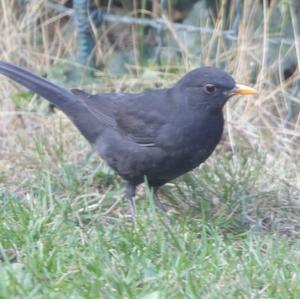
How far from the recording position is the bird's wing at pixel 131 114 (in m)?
5.27

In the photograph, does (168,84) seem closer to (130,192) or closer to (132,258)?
(130,192)

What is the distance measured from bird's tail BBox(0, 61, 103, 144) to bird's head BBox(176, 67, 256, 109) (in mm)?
669

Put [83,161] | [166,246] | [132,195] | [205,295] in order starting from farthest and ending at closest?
[83,161], [132,195], [166,246], [205,295]

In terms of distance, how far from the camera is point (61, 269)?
4.34 m

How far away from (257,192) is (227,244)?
2.61ft

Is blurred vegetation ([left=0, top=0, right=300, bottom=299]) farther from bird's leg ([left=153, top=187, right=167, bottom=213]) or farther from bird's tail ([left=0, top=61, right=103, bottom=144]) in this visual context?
bird's tail ([left=0, top=61, right=103, bottom=144])

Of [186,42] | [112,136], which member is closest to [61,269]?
[112,136]

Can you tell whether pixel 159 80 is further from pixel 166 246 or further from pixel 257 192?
pixel 166 246

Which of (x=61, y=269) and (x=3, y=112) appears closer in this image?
(x=61, y=269)

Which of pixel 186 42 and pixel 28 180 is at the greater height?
pixel 186 42

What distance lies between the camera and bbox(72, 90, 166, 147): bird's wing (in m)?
5.27

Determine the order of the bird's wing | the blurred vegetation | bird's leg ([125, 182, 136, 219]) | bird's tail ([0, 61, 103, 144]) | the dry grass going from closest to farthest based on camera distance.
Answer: the blurred vegetation, the bird's wing, bird's leg ([125, 182, 136, 219]), bird's tail ([0, 61, 103, 144]), the dry grass

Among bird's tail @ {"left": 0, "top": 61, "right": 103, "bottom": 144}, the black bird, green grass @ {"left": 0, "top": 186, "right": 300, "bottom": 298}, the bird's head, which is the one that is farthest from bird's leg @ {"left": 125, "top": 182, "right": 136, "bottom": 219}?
the bird's head

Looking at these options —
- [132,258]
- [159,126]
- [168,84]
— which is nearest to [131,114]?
[159,126]
